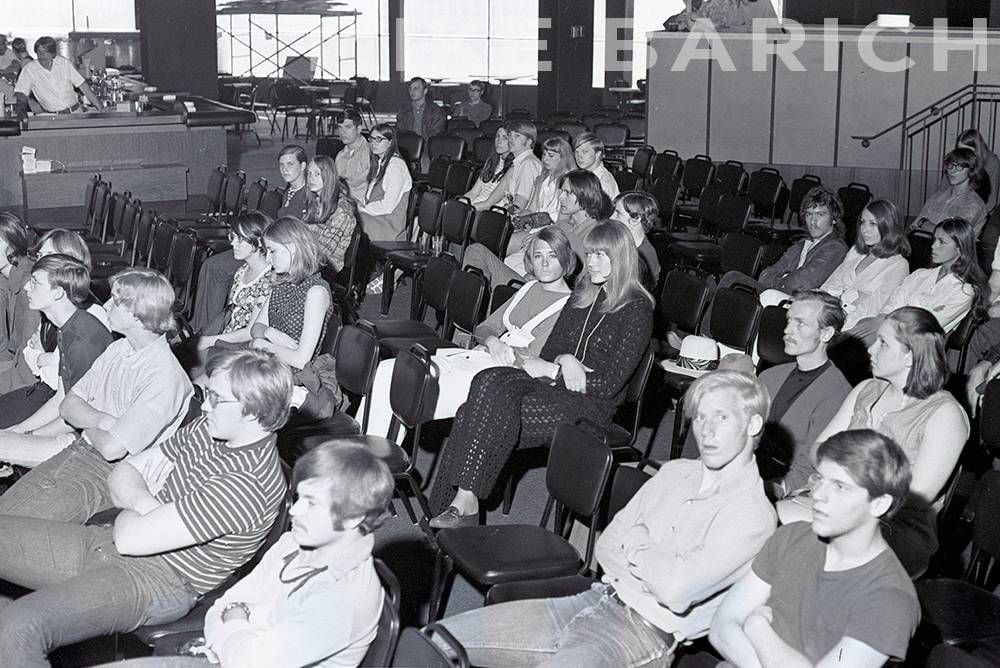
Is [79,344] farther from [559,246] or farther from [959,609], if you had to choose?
[959,609]

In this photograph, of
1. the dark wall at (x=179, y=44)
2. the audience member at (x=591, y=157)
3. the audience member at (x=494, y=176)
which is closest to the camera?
the audience member at (x=591, y=157)

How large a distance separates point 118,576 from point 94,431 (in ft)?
2.66

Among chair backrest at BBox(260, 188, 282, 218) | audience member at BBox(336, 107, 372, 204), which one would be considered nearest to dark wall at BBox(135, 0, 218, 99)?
audience member at BBox(336, 107, 372, 204)

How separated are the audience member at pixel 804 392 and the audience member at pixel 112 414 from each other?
2022 mm

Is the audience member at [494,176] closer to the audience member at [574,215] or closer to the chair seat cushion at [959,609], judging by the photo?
the audience member at [574,215]

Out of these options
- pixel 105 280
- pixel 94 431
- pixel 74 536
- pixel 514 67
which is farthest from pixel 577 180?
pixel 514 67

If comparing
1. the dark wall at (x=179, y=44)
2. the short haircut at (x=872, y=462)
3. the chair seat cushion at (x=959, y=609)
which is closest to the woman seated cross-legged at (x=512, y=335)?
the chair seat cushion at (x=959, y=609)

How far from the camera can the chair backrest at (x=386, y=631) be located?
8.59 feet

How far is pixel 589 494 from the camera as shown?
11.5 feet

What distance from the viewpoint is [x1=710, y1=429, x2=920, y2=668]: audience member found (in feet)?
8.30

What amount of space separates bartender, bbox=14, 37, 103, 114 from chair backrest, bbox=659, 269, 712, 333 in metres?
8.06

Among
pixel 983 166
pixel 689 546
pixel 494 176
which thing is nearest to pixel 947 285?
pixel 983 166

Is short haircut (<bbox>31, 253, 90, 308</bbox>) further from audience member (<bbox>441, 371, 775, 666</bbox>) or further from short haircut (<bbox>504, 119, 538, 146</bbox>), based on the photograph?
short haircut (<bbox>504, 119, 538, 146</bbox>)

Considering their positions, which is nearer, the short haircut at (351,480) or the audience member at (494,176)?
the short haircut at (351,480)
